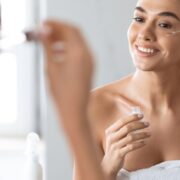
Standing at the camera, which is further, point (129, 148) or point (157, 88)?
point (157, 88)

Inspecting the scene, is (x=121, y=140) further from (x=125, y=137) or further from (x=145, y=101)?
(x=145, y=101)

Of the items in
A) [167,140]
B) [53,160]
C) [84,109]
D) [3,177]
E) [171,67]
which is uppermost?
[84,109]

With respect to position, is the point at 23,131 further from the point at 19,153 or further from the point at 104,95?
the point at 104,95

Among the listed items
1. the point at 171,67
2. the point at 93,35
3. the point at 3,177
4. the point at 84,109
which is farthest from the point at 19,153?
the point at 84,109

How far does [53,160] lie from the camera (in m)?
1.23

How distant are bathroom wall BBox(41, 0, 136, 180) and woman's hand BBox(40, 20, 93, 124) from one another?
86cm

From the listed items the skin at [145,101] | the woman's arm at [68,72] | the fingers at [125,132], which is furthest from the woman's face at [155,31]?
the woman's arm at [68,72]

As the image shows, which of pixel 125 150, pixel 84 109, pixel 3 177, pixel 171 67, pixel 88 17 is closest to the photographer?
pixel 84 109

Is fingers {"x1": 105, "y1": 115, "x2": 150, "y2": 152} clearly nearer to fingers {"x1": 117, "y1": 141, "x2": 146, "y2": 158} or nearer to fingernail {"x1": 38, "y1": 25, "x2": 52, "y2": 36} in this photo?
fingers {"x1": 117, "y1": 141, "x2": 146, "y2": 158}

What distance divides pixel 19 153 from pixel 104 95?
0.44 m

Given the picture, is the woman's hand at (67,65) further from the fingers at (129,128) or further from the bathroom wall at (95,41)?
the bathroom wall at (95,41)

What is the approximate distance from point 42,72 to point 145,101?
9.8 inches

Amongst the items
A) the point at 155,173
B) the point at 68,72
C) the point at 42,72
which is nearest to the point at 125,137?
the point at 155,173

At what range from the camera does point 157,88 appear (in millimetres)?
1039
